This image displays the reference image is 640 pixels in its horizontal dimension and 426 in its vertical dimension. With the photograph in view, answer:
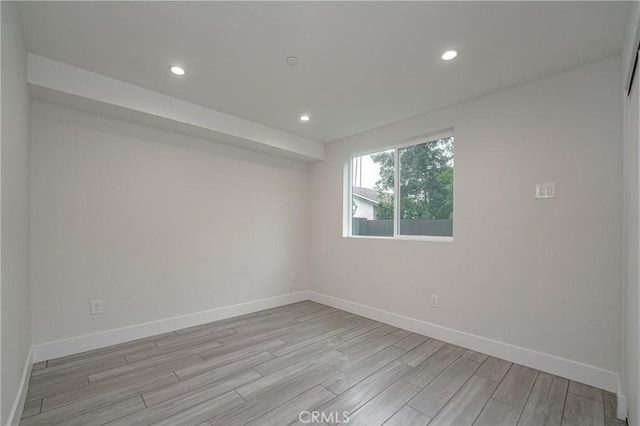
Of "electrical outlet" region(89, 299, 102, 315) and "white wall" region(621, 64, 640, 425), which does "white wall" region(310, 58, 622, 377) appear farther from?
"electrical outlet" region(89, 299, 102, 315)

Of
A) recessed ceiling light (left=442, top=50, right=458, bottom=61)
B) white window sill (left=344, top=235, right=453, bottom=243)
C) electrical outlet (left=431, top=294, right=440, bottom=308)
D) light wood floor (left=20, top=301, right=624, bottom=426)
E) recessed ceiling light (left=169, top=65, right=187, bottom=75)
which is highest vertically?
recessed ceiling light (left=169, top=65, right=187, bottom=75)

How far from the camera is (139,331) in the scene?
2.89m

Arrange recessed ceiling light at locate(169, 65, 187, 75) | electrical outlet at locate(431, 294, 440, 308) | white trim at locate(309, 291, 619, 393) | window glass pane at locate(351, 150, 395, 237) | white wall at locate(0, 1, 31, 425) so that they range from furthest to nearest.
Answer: window glass pane at locate(351, 150, 395, 237), electrical outlet at locate(431, 294, 440, 308), recessed ceiling light at locate(169, 65, 187, 75), white trim at locate(309, 291, 619, 393), white wall at locate(0, 1, 31, 425)

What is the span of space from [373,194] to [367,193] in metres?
0.12

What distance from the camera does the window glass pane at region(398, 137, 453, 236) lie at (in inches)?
121

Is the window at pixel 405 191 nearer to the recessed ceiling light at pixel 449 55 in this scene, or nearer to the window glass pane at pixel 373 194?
the window glass pane at pixel 373 194

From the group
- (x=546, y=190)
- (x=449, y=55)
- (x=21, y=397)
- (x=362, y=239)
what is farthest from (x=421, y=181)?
(x=21, y=397)

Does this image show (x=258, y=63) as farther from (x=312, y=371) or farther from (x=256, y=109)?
(x=312, y=371)

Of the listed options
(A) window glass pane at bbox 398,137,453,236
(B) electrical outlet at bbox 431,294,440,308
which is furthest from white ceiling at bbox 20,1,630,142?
(B) electrical outlet at bbox 431,294,440,308

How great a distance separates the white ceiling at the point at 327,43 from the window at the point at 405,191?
0.70 metres

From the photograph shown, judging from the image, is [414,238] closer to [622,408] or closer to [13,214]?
[622,408]

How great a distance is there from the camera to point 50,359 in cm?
241

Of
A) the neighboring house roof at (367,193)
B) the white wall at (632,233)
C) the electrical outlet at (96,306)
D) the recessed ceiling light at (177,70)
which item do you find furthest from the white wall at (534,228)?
the electrical outlet at (96,306)

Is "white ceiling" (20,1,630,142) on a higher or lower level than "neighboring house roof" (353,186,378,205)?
higher
